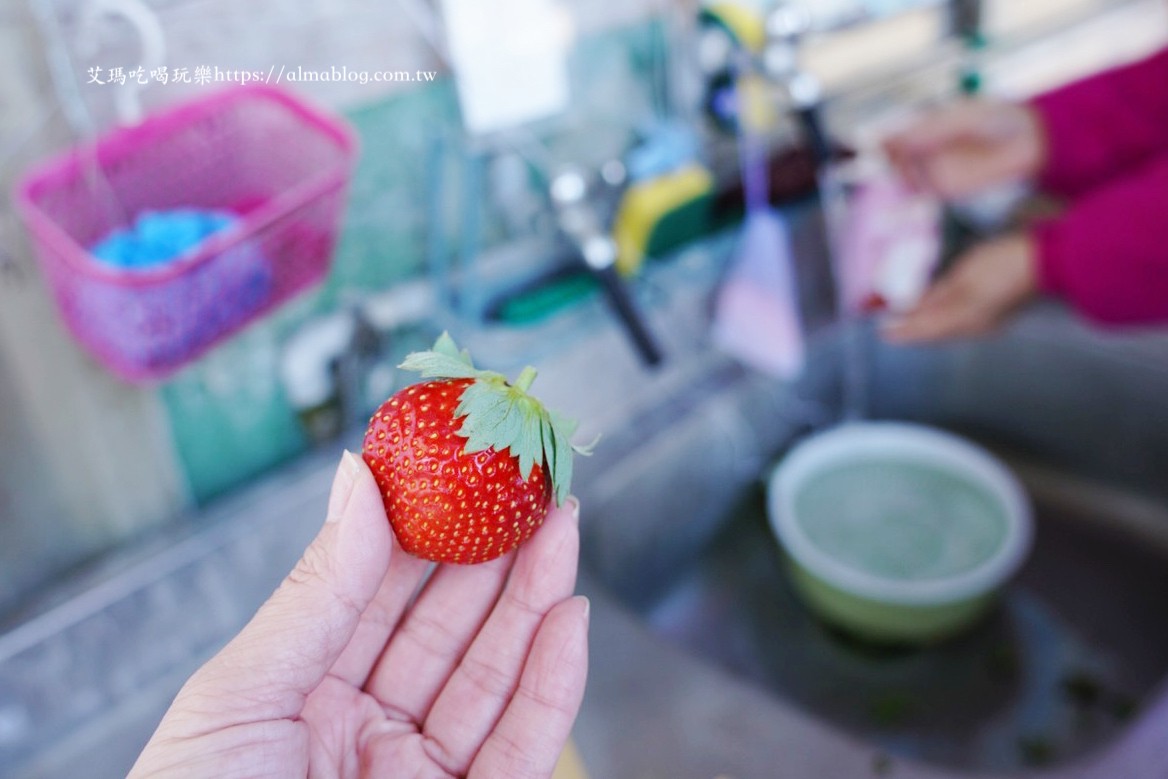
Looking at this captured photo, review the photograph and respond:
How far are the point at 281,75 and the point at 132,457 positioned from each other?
359mm

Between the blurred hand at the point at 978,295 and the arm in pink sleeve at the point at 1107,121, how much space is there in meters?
0.20

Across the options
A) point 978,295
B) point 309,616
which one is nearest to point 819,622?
point 978,295

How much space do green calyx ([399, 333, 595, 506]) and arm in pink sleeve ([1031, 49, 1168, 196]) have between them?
3.27 feet

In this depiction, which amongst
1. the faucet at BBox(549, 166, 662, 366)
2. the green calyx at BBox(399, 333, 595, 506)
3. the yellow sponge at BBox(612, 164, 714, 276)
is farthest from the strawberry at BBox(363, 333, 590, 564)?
the yellow sponge at BBox(612, 164, 714, 276)

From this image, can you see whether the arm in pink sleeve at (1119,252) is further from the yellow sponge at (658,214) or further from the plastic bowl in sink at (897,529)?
the yellow sponge at (658,214)

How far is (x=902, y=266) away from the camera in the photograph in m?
1.12

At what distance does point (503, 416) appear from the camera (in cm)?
45

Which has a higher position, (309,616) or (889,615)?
(309,616)

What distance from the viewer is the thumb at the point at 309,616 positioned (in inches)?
17.0

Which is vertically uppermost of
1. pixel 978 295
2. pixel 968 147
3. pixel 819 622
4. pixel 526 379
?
pixel 526 379

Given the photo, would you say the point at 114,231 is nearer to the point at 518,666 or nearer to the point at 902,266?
the point at 518,666

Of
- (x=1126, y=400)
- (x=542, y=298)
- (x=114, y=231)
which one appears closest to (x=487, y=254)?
(x=542, y=298)

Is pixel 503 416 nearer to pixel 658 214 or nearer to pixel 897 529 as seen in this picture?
pixel 658 214

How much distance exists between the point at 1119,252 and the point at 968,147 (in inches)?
12.2
